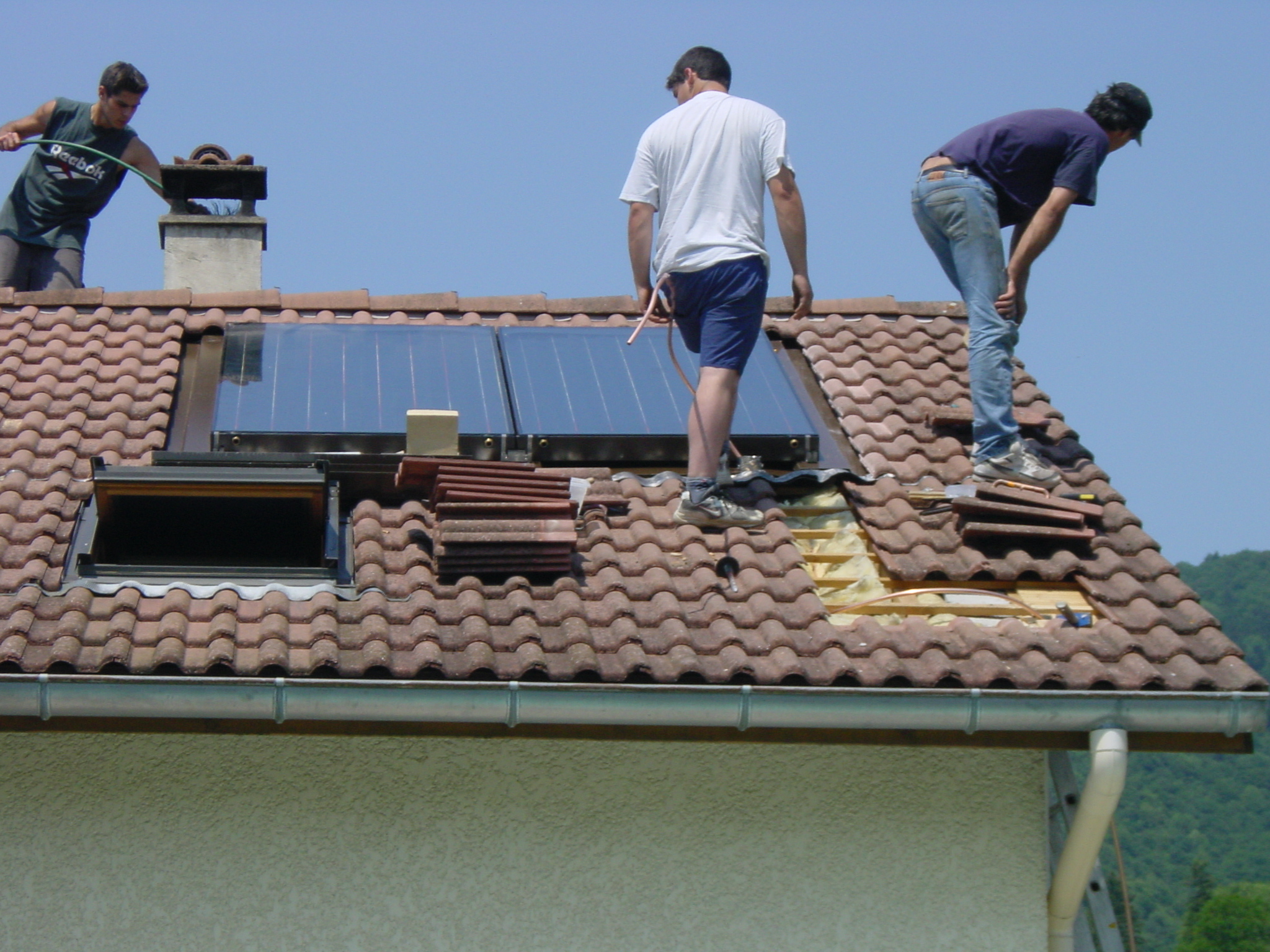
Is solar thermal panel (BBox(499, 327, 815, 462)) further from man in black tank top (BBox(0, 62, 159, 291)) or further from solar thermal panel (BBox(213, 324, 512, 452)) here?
man in black tank top (BBox(0, 62, 159, 291))

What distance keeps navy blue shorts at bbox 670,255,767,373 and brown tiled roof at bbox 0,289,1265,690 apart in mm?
649

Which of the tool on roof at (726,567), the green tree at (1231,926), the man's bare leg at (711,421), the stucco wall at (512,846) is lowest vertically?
the green tree at (1231,926)

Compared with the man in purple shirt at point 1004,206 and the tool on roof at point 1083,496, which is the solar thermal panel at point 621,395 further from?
the tool on roof at point 1083,496

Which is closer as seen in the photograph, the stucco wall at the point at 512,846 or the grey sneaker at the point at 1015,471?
the stucco wall at the point at 512,846

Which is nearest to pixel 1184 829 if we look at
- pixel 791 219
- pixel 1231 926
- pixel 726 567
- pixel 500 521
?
pixel 1231 926

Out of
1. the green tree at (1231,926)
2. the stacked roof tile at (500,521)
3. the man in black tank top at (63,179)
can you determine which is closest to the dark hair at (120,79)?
the man in black tank top at (63,179)

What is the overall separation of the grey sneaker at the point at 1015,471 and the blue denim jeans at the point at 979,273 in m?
0.04

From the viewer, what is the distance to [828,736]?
6309 millimetres

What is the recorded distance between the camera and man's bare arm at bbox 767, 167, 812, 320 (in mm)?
7656

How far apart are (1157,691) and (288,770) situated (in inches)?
124

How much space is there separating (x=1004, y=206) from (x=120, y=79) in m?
5.46

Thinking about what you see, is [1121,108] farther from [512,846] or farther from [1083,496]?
[512,846]

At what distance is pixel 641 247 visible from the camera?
775 cm

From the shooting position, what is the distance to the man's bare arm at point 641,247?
773 centimetres
